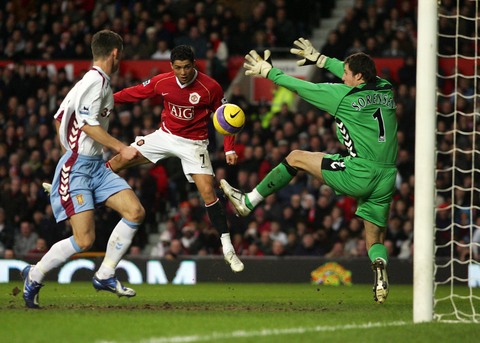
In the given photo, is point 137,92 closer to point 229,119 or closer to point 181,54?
point 181,54

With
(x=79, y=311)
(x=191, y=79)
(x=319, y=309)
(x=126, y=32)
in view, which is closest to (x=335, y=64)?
(x=191, y=79)

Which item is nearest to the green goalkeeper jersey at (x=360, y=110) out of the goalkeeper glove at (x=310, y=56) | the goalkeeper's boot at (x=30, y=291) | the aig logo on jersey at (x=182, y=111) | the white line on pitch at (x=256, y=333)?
the goalkeeper glove at (x=310, y=56)

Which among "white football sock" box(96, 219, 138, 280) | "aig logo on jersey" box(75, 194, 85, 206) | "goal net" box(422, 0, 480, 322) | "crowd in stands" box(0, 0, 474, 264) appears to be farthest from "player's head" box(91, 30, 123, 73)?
"crowd in stands" box(0, 0, 474, 264)

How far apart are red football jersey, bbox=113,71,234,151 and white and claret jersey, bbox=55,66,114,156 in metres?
2.01

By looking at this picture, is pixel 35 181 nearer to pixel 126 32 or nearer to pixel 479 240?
pixel 126 32

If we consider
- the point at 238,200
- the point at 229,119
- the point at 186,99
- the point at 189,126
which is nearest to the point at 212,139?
the point at 189,126

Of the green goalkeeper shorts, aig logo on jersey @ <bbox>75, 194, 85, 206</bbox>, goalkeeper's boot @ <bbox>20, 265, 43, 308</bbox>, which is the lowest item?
goalkeeper's boot @ <bbox>20, 265, 43, 308</bbox>

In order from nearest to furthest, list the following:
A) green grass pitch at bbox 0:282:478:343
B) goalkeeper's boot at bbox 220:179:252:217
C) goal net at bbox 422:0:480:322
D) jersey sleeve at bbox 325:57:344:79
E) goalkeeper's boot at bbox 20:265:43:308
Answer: green grass pitch at bbox 0:282:478:343
goalkeeper's boot at bbox 20:265:43:308
jersey sleeve at bbox 325:57:344:79
goalkeeper's boot at bbox 220:179:252:217
goal net at bbox 422:0:480:322

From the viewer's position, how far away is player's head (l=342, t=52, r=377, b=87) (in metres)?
9.75

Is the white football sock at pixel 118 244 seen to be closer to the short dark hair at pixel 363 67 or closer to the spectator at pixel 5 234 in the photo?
the short dark hair at pixel 363 67

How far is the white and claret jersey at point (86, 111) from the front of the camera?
28.8 feet

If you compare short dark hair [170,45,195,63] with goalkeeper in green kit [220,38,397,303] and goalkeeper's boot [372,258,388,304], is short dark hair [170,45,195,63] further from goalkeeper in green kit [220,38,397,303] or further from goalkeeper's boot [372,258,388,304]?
goalkeeper's boot [372,258,388,304]

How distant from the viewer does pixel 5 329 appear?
7.44 meters

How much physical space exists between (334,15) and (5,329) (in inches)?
647
